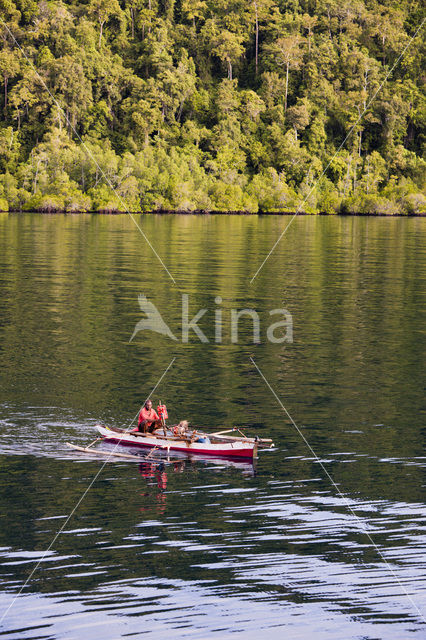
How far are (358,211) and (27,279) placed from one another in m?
117

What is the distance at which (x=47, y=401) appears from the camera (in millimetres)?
28500

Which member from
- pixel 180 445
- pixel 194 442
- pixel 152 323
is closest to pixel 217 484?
pixel 194 442

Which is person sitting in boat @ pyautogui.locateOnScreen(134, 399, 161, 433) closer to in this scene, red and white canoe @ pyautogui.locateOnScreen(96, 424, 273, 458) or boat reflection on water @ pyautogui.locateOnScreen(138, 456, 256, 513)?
red and white canoe @ pyautogui.locateOnScreen(96, 424, 273, 458)

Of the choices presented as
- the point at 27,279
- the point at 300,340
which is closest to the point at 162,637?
the point at 300,340

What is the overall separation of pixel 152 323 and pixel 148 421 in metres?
20.5

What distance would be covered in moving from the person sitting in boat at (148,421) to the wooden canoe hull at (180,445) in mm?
300

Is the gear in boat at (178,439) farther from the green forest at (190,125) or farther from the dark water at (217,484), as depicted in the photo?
the green forest at (190,125)

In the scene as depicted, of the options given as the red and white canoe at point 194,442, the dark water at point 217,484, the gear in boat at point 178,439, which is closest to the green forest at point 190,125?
the dark water at point 217,484

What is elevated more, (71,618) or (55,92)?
(55,92)

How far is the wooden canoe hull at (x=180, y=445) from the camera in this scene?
23.2m

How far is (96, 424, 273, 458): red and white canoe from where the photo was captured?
23.3m

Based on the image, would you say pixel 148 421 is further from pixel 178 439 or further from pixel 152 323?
pixel 152 323

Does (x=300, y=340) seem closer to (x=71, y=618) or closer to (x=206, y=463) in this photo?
(x=206, y=463)

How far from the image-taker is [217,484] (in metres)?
21.7
